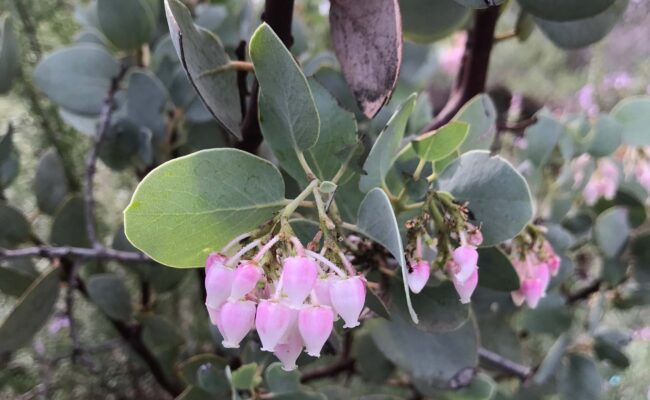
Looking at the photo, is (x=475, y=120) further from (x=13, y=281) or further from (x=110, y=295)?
(x=13, y=281)

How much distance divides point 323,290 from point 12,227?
53 cm

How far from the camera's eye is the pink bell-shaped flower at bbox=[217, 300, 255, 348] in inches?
14.1

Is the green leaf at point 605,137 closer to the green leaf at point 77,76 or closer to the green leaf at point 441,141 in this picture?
the green leaf at point 441,141

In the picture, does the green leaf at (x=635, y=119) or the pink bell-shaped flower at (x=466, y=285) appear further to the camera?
the green leaf at (x=635, y=119)

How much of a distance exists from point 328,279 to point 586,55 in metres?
4.26

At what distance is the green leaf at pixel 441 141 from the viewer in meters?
0.45

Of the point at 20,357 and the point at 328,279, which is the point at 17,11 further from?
the point at 328,279

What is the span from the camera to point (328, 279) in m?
0.36

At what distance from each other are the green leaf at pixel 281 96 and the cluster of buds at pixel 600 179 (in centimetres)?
55

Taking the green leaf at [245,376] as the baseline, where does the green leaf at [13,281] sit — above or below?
below

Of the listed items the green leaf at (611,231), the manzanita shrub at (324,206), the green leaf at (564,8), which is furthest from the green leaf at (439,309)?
the green leaf at (611,231)

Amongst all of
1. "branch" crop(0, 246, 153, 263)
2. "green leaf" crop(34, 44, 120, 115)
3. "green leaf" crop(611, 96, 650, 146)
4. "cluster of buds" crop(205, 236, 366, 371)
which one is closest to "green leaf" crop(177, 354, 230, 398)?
"branch" crop(0, 246, 153, 263)

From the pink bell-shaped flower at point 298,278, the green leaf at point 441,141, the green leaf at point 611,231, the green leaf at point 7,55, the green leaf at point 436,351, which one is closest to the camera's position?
the pink bell-shaped flower at point 298,278

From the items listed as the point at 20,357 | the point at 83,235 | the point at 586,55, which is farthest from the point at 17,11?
the point at 586,55
